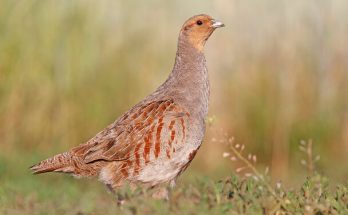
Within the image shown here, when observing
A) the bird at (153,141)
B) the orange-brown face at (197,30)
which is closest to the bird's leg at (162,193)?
the bird at (153,141)

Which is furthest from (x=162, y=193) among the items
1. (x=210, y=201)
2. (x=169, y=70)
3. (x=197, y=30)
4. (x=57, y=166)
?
(x=169, y=70)

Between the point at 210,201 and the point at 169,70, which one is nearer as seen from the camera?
the point at 210,201

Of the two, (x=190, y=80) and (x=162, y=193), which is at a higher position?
(x=190, y=80)

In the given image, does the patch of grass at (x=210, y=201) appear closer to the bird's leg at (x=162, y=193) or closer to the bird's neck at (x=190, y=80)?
the bird's leg at (x=162, y=193)

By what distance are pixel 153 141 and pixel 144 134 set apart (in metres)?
0.08

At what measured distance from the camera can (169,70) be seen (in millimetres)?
9289

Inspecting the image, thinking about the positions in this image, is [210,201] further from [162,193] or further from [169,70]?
[169,70]

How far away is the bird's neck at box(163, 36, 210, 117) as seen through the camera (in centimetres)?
562

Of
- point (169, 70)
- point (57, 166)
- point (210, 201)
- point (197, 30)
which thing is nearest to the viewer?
point (210, 201)

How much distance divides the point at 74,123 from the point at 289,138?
2.09 metres

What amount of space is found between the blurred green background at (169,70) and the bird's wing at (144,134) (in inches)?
127

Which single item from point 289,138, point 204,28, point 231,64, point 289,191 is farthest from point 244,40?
point 289,191

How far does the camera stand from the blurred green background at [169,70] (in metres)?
8.98

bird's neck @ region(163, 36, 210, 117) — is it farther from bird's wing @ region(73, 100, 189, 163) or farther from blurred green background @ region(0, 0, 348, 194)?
blurred green background @ region(0, 0, 348, 194)
